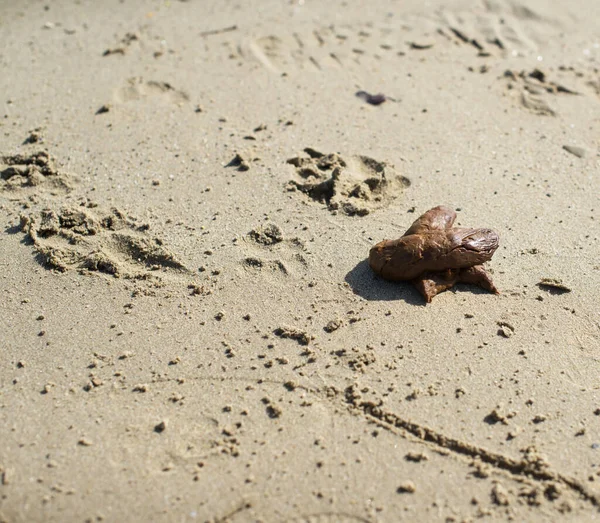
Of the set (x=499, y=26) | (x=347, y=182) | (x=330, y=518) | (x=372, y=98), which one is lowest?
(x=330, y=518)

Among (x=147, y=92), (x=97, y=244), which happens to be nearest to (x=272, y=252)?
(x=97, y=244)

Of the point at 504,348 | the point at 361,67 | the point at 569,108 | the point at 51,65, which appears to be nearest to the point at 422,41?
the point at 361,67

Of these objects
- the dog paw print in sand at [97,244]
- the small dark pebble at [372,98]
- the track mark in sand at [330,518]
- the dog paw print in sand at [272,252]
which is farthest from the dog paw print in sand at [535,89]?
the track mark in sand at [330,518]

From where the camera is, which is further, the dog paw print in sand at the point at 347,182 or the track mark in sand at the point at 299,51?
the track mark in sand at the point at 299,51

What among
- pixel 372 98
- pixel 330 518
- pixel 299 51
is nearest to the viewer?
pixel 330 518

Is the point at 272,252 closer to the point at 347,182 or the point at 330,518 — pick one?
the point at 347,182

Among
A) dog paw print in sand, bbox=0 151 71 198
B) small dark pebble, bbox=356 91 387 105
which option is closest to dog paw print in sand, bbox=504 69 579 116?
small dark pebble, bbox=356 91 387 105

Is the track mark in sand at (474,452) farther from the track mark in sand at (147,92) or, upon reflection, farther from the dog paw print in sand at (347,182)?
the track mark in sand at (147,92)

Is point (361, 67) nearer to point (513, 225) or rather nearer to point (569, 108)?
point (569, 108)
